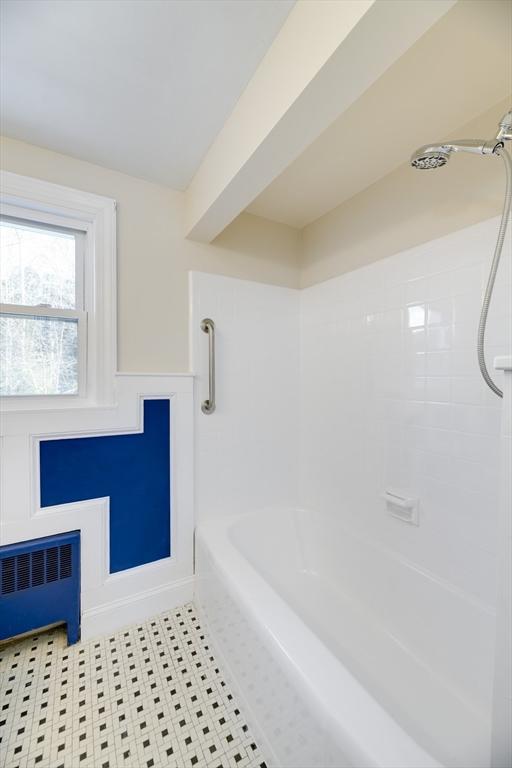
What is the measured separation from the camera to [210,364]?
1772 mm

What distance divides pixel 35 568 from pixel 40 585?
83 millimetres

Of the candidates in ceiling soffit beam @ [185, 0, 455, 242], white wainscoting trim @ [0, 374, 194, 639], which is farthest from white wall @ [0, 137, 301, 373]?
ceiling soffit beam @ [185, 0, 455, 242]

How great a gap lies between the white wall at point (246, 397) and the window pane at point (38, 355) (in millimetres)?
599

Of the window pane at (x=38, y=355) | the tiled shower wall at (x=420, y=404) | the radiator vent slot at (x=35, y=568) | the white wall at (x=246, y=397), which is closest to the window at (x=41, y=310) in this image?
the window pane at (x=38, y=355)

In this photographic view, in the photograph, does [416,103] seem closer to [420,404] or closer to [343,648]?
[420,404]

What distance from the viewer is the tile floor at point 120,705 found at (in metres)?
1.01

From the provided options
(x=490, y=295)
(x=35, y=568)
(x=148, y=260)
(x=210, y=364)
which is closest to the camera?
(x=490, y=295)

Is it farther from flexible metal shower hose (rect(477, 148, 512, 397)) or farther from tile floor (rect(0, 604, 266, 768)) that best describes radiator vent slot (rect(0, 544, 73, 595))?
flexible metal shower hose (rect(477, 148, 512, 397))

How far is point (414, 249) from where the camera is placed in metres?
1.44

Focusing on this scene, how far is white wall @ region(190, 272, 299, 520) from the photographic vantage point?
5.87 ft

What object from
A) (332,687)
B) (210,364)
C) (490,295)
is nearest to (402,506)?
(332,687)

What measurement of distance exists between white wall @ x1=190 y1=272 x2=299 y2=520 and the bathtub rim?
60 cm

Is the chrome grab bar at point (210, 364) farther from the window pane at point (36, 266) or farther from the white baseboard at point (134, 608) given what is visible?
the white baseboard at point (134, 608)

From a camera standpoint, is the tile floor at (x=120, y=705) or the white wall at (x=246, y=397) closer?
the tile floor at (x=120, y=705)
